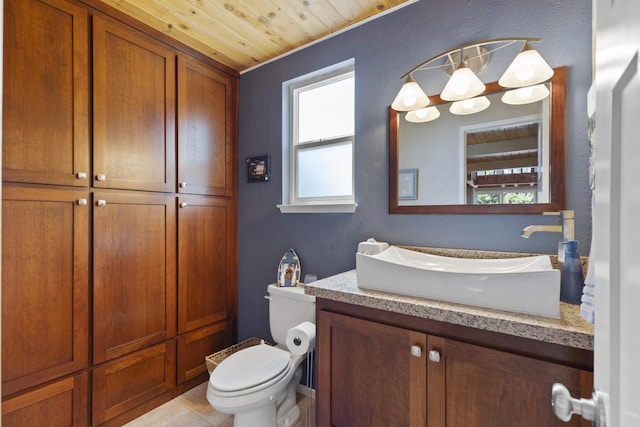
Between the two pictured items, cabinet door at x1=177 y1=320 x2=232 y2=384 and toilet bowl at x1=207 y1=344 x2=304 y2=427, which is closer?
toilet bowl at x1=207 y1=344 x2=304 y2=427

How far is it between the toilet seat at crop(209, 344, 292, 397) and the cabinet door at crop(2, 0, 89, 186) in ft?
3.98

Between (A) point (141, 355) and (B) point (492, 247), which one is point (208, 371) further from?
(B) point (492, 247)

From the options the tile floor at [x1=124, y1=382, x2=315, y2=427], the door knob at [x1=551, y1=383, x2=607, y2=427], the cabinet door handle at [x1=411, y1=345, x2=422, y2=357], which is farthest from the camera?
the tile floor at [x1=124, y1=382, x2=315, y2=427]

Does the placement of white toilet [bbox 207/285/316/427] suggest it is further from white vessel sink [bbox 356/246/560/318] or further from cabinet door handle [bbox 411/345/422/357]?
cabinet door handle [bbox 411/345/422/357]

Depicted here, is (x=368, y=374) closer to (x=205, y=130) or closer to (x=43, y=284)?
(x=43, y=284)

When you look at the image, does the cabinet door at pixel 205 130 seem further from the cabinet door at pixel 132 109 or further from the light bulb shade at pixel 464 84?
the light bulb shade at pixel 464 84

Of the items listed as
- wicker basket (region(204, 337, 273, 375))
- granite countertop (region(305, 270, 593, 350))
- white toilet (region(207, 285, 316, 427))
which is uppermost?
granite countertop (region(305, 270, 593, 350))

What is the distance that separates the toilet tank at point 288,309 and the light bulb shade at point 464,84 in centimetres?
129

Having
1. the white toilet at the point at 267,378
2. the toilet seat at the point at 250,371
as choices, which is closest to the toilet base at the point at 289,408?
the white toilet at the point at 267,378

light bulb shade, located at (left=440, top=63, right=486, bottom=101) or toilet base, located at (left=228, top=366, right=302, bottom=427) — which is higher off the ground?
light bulb shade, located at (left=440, top=63, right=486, bottom=101)

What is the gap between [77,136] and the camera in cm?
155

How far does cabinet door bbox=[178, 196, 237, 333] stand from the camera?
2037 millimetres

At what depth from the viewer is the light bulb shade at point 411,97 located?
152 centimetres

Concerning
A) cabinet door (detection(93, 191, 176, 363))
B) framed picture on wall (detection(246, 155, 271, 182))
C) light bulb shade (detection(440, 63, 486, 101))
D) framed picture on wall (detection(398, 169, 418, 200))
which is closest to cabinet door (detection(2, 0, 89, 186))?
cabinet door (detection(93, 191, 176, 363))
